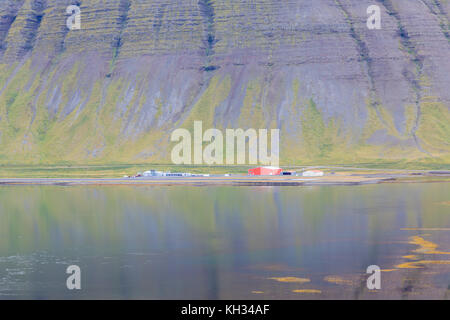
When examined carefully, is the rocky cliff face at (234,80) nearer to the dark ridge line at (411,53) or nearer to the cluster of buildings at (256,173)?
the dark ridge line at (411,53)

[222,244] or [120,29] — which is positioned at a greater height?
[120,29]

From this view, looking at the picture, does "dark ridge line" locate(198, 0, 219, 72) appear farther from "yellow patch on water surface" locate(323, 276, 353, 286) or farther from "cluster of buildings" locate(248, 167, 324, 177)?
"yellow patch on water surface" locate(323, 276, 353, 286)

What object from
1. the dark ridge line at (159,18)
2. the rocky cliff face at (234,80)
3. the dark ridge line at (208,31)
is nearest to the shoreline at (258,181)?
the rocky cliff face at (234,80)

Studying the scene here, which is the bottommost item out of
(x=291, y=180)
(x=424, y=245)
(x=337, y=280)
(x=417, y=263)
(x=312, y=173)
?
(x=337, y=280)

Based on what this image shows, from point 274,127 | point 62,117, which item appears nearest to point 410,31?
point 274,127

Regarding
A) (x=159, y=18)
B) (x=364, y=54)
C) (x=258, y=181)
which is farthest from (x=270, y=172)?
(x=159, y=18)

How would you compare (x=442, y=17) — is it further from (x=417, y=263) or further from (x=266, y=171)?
(x=417, y=263)
